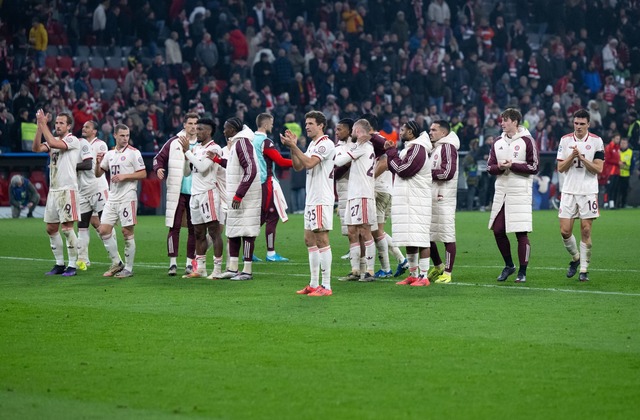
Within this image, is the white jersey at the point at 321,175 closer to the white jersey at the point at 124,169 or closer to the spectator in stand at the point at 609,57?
the white jersey at the point at 124,169

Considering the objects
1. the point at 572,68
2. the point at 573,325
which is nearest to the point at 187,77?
the point at 572,68

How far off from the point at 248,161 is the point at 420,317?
4336 mm

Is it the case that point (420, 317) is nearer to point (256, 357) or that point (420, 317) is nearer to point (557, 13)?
point (256, 357)

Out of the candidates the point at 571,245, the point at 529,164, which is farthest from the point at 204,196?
the point at 571,245

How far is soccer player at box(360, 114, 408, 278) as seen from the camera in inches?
594

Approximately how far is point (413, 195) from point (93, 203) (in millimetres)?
5243

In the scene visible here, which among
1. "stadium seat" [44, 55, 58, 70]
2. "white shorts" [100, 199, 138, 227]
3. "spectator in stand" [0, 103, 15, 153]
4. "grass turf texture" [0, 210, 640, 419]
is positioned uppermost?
"stadium seat" [44, 55, 58, 70]

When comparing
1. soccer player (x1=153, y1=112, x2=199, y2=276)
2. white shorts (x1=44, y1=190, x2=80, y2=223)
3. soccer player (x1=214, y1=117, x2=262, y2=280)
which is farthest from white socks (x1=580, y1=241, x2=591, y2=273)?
white shorts (x1=44, y1=190, x2=80, y2=223)

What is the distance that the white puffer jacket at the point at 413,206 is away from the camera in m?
14.2

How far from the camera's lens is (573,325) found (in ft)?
35.6

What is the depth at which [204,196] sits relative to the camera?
1552cm

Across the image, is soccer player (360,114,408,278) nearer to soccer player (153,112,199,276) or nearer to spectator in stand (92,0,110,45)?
Answer: soccer player (153,112,199,276)

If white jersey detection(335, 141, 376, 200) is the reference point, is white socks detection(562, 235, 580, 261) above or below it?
below

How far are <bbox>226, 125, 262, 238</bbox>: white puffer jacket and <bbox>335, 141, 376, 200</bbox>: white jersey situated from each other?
1.25 m
